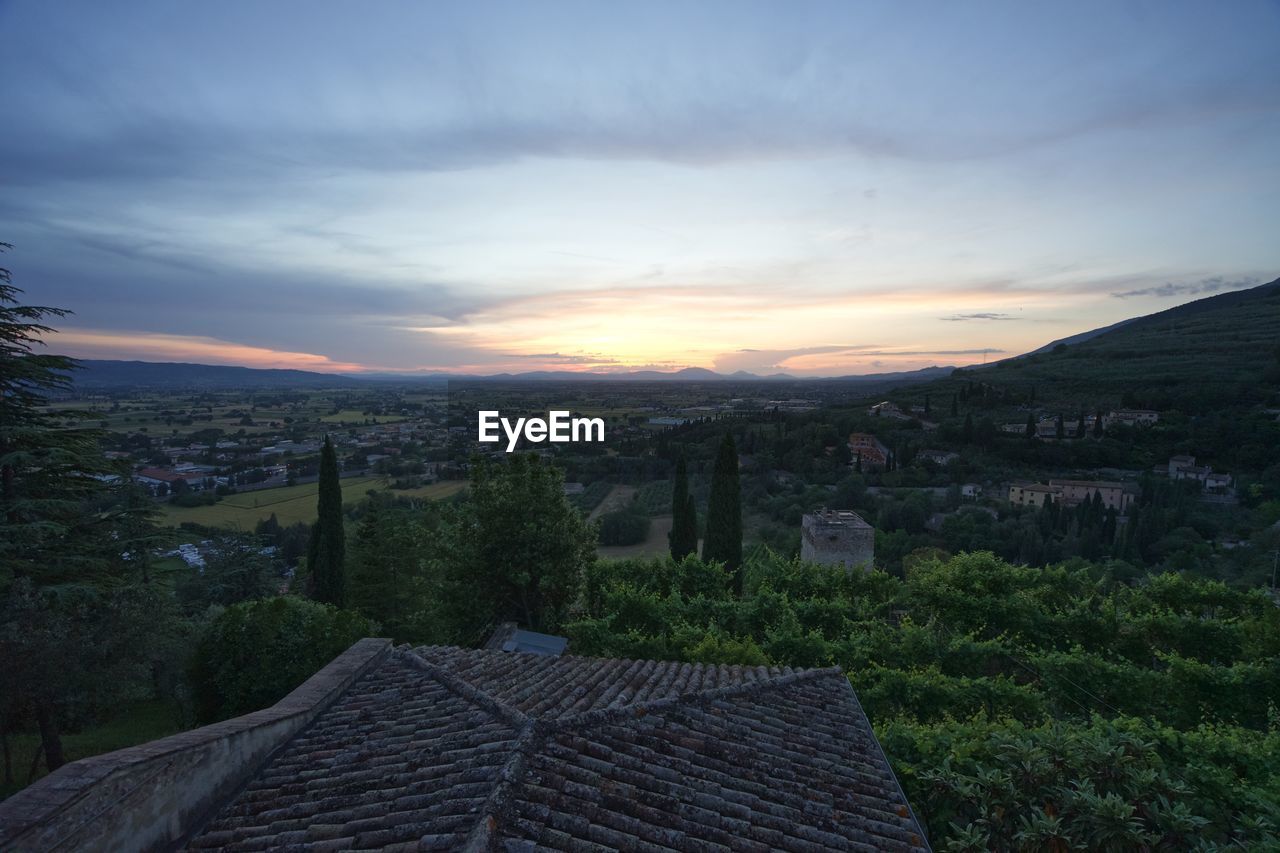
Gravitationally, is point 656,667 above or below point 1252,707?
above

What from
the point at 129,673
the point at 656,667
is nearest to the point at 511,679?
the point at 656,667

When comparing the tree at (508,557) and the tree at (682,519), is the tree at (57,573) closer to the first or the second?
the tree at (508,557)

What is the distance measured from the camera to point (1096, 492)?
32.3 metres

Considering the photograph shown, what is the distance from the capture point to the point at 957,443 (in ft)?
144

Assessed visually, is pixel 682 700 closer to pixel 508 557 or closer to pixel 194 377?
pixel 508 557

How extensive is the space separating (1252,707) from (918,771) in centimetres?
772

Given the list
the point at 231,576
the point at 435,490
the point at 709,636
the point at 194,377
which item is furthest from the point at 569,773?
the point at 194,377

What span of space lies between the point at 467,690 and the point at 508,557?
28.8ft

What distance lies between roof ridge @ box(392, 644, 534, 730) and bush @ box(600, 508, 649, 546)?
26750mm

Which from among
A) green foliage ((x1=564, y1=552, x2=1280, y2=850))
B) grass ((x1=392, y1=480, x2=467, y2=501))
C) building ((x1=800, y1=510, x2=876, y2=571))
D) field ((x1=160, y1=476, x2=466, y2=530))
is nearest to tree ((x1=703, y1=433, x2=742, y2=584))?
building ((x1=800, y1=510, x2=876, y2=571))

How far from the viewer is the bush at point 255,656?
34.3 ft

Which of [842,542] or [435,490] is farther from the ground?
[842,542]

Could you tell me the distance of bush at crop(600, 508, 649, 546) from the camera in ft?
110

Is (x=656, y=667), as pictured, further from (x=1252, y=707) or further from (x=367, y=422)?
(x=367, y=422)
